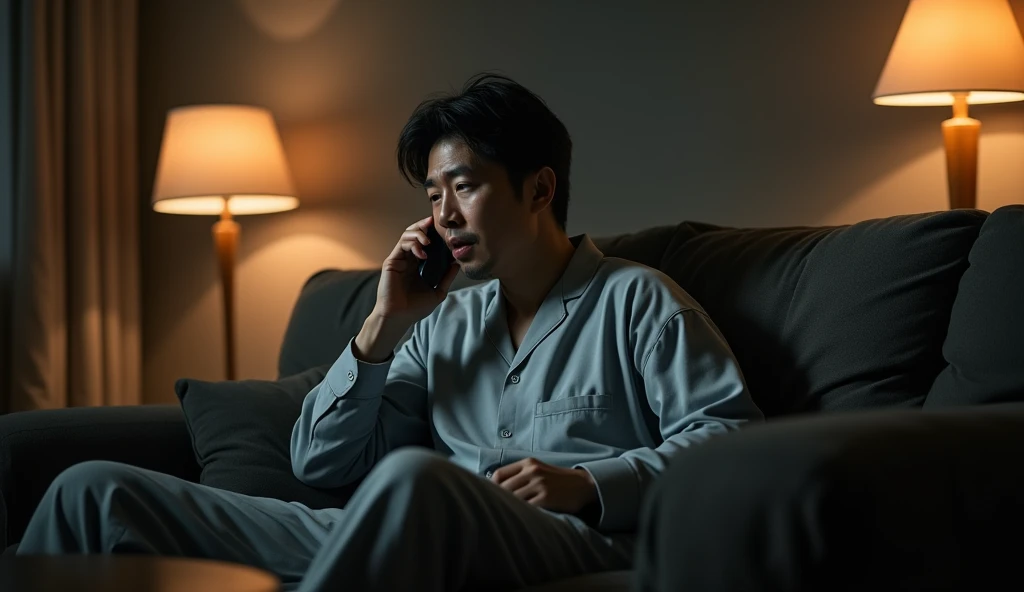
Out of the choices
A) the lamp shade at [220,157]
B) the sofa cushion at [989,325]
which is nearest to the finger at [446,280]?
the sofa cushion at [989,325]

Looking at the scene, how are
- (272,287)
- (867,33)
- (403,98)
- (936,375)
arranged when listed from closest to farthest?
(936,375) < (867,33) < (403,98) < (272,287)

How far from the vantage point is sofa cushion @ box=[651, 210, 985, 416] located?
1.59 metres

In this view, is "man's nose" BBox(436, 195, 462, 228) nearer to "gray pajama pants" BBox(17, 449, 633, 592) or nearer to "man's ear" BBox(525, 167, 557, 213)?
"man's ear" BBox(525, 167, 557, 213)

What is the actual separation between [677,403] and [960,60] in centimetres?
93

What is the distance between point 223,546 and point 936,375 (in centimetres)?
99

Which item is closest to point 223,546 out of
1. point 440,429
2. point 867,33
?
point 440,429

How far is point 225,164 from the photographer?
2949mm

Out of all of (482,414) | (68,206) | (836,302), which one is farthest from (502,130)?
(68,206)

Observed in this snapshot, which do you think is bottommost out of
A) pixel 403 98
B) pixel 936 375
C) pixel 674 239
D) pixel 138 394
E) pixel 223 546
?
pixel 138 394

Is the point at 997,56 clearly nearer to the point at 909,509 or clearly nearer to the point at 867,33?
the point at 867,33

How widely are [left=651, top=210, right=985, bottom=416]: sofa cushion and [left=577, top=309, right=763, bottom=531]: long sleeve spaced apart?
0.38 feet

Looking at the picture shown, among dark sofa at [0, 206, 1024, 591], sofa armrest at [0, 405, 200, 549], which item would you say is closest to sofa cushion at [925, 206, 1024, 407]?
dark sofa at [0, 206, 1024, 591]

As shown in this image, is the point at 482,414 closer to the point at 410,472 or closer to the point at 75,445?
the point at 410,472

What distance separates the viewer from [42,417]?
1.94m
